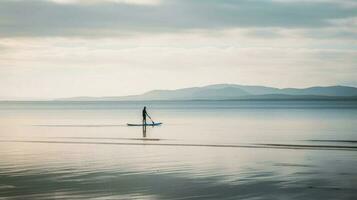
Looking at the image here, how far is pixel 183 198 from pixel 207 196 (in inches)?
29.5

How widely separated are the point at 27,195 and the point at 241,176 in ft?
26.4

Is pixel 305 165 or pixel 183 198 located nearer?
pixel 183 198

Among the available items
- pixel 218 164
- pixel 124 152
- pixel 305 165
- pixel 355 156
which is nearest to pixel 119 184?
pixel 218 164

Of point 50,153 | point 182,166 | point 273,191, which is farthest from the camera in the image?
point 50,153

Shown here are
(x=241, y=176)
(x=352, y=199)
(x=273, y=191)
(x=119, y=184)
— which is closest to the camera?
(x=352, y=199)

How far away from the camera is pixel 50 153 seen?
31578 mm

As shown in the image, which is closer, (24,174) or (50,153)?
(24,174)

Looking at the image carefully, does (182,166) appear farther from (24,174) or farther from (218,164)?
(24,174)

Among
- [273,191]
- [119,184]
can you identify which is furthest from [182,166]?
[273,191]

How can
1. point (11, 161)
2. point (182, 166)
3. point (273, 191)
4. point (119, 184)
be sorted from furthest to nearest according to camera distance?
point (11, 161), point (182, 166), point (119, 184), point (273, 191)

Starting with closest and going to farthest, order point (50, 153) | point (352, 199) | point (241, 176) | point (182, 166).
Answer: point (352, 199) < point (241, 176) < point (182, 166) < point (50, 153)

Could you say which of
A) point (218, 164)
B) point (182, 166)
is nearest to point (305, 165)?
point (218, 164)

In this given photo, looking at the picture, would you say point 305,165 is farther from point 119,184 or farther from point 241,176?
point 119,184

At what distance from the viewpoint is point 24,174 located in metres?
22.4
